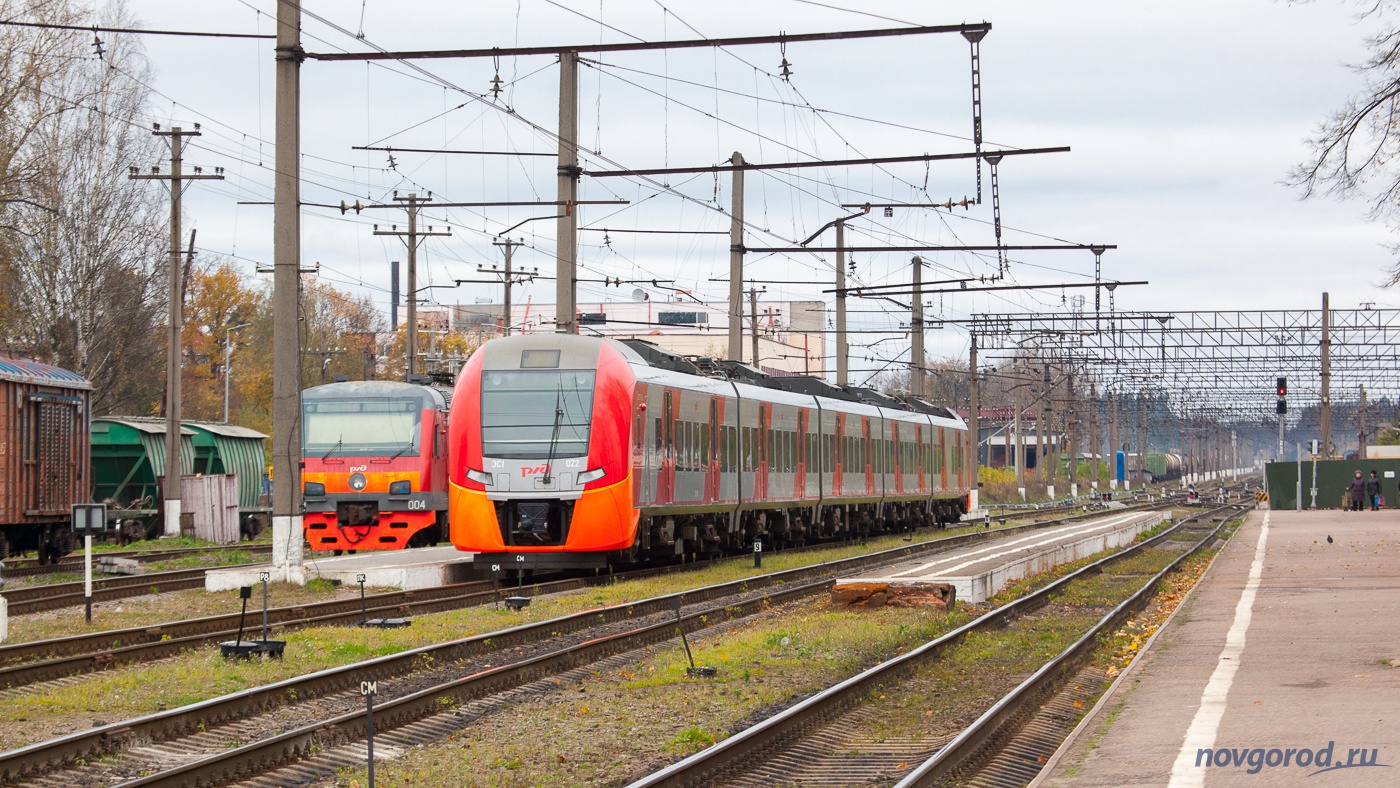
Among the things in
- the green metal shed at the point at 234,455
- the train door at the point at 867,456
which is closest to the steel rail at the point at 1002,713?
the train door at the point at 867,456

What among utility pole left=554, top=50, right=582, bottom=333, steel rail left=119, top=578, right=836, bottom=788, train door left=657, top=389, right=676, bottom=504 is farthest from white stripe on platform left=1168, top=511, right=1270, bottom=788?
utility pole left=554, top=50, right=582, bottom=333

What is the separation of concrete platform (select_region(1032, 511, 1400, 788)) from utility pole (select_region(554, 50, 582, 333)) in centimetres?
1148

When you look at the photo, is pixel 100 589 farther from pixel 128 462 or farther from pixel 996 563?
pixel 128 462

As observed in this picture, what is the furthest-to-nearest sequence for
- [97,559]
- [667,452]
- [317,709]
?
[97,559] < [667,452] < [317,709]

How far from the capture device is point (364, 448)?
88.8ft

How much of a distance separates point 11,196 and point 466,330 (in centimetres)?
7526

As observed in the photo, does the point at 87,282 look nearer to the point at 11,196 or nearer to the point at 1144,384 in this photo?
the point at 11,196

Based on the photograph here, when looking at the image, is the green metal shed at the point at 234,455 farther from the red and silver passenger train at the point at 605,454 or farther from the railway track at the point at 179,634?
the railway track at the point at 179,634

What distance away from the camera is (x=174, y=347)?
34969 millimetres

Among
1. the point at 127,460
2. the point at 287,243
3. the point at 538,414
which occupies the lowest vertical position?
the point at 127,460

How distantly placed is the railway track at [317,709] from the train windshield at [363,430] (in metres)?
10.3

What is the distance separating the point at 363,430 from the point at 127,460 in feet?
39.4

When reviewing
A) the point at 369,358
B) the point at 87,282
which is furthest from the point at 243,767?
the point at 369,358

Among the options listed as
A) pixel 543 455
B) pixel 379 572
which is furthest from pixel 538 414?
pixel 379 572
